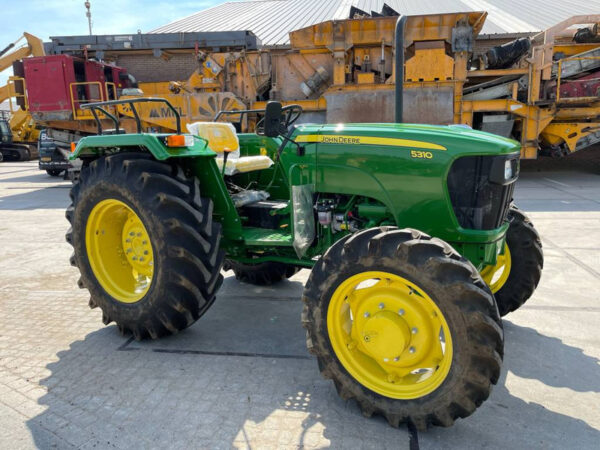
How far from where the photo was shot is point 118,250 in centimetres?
353

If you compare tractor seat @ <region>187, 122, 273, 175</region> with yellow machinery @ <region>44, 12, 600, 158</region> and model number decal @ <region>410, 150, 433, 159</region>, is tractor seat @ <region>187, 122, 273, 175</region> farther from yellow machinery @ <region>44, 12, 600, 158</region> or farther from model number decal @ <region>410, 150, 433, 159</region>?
yellow machinery @ <region>44, 12, 600, 158</region>

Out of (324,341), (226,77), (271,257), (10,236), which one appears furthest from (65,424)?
(226,77)

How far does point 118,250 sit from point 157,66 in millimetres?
14269

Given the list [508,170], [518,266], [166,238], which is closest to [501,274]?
[518,266]

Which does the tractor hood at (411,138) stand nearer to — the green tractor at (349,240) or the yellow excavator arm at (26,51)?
the green tractor at (349,240)

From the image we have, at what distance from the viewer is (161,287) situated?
2943 mm

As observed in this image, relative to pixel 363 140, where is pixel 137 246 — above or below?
below

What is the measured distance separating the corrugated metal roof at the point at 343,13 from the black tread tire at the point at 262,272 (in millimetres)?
13683

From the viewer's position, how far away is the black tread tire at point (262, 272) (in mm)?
4250

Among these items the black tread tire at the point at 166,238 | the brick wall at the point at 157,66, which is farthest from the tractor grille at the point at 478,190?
the brick wall at the point at 157,66

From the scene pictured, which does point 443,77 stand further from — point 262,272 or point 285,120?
point 285,120

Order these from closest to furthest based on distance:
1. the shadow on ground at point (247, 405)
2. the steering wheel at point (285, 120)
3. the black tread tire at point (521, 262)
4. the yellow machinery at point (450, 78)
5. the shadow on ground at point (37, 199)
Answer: the shadow on ground at point (247, 405), the steering wheel at point (285, 120), the black tread tire at point (521, 262), the shadow on ground at point (37, 199), the yellow machinery at point (450, 78)

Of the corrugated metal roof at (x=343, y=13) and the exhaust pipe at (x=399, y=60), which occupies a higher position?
the corrugated metal roof at (x=343, y=13)

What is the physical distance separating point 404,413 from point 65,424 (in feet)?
5.41
